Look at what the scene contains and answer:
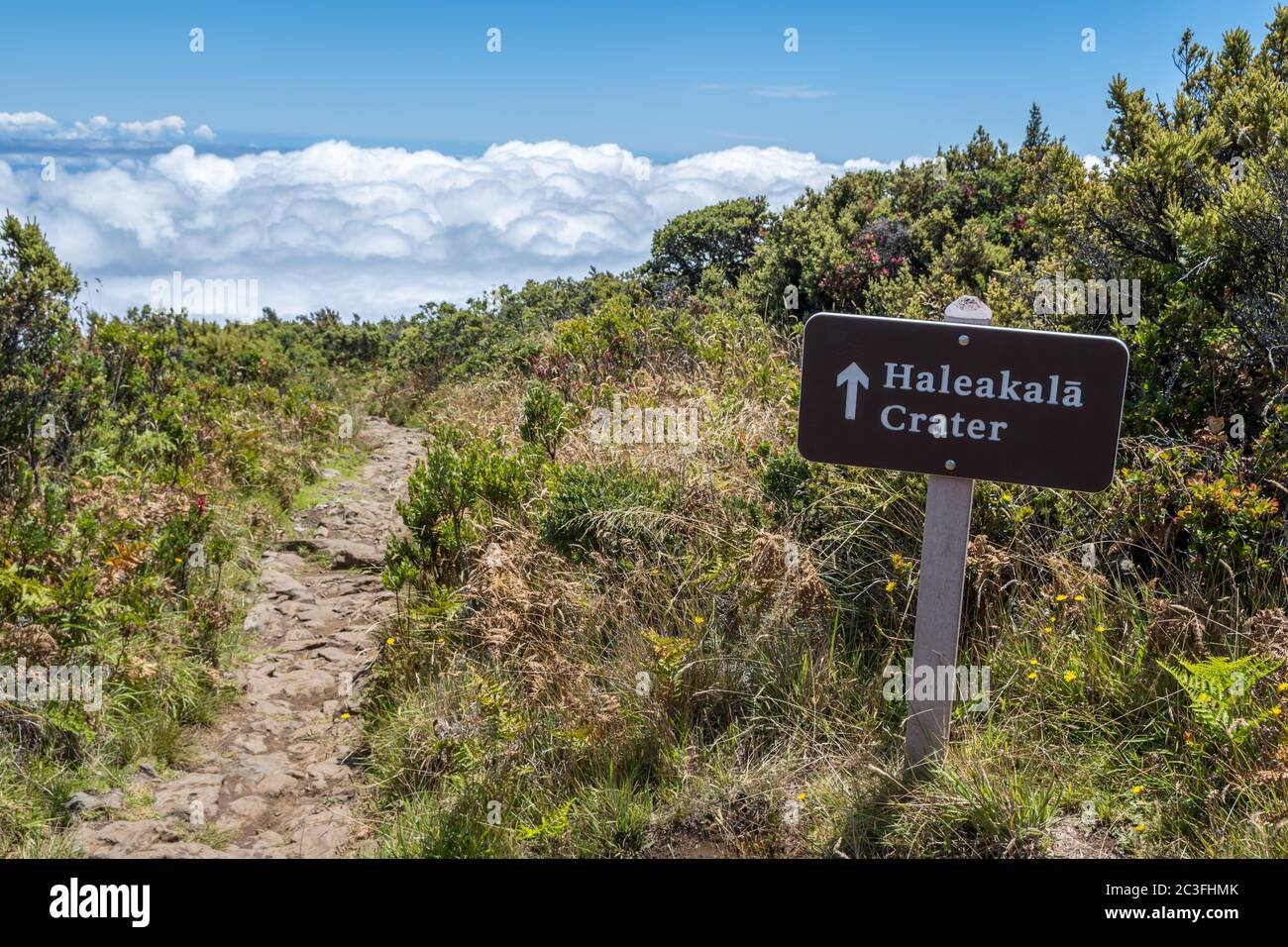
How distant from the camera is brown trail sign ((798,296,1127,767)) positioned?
3004 millimetres

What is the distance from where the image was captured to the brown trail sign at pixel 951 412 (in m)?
3.00

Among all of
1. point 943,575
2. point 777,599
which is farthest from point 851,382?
point 777,599

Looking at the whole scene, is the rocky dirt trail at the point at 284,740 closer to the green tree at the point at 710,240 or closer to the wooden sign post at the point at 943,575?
the wooden sign post at the point at 943,575

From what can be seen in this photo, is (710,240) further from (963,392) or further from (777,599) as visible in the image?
(963,392)

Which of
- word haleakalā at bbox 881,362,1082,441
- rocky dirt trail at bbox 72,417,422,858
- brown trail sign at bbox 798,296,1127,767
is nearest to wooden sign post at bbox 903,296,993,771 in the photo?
brown trail sign at bbox 798,296,1127,767

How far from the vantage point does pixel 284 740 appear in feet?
17.8

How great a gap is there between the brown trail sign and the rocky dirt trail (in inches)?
113

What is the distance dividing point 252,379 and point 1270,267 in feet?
38.5

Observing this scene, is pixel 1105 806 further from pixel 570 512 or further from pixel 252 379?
pixel 252 379

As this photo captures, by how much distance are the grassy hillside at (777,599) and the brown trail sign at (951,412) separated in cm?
77

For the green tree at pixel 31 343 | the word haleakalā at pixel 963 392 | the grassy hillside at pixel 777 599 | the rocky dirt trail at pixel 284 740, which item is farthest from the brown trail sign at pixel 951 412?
the green tree at pixel 31 343

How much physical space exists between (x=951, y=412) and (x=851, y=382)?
1.12 ft

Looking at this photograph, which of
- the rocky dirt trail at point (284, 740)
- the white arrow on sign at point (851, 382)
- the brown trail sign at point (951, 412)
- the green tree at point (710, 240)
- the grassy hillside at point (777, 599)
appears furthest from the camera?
the green tree at point (710, 240)

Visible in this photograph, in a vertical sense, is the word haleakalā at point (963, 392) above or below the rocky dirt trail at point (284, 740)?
above
